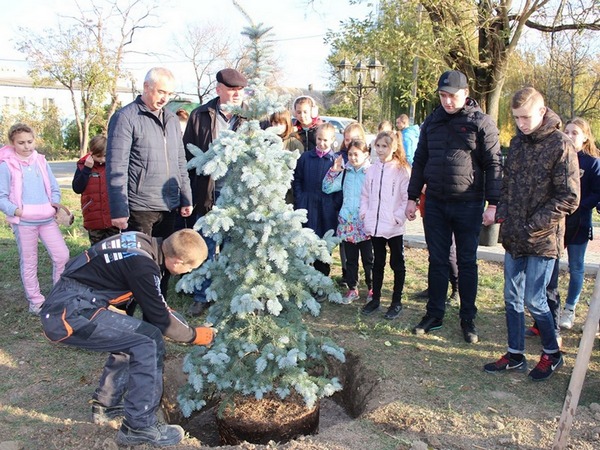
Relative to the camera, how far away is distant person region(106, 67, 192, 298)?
454cm

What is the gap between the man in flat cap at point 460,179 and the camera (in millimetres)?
4613

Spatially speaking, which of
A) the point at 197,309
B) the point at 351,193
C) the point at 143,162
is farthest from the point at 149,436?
the point at 351,193

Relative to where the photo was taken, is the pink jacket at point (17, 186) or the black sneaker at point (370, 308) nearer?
the pink jacket at point (17, 186)

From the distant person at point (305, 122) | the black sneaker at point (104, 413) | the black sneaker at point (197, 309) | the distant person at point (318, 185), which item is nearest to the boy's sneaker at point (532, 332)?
the distant person at point (318, 185)

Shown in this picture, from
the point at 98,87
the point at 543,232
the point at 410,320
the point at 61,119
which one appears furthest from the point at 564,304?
the point at 61,119

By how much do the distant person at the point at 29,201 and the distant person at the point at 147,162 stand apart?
4.26ft

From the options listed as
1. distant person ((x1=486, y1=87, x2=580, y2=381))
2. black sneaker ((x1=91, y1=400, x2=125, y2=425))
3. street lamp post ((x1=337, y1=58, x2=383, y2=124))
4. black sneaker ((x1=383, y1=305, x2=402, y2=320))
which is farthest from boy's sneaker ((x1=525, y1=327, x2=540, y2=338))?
street lamp post ((x1=337, y1=58, x2=383, y2=124))

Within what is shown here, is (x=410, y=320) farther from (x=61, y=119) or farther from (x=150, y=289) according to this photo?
(x=61, y=119)

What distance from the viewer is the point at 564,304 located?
5.78 meters

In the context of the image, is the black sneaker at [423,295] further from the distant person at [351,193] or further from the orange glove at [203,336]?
the orange glove at [203,336]

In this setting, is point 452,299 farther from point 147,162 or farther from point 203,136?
point 147,162

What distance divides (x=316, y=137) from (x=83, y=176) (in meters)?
2.49

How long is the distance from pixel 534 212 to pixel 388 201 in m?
1.61

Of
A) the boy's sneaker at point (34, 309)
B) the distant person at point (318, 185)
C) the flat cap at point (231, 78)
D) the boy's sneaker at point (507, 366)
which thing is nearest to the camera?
the boy's sneaker at point (507, 366)
